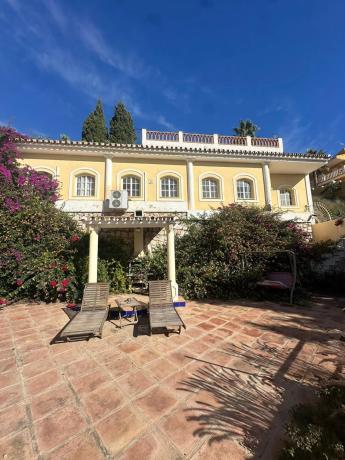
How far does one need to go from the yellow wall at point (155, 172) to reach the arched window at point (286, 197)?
33 centimetres

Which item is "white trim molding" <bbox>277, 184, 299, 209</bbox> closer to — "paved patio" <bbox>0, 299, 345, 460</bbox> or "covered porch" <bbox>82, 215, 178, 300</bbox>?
"covered porch" <bbox>82, 215, 178, 300</bbox>

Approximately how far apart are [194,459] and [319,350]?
134 inches

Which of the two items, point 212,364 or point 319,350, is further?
point 319,350

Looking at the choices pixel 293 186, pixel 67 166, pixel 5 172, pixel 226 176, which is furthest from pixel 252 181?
pixel 5 172

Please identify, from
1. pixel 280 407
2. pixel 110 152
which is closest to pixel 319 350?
pixel 280 407

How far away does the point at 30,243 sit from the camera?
839 cm

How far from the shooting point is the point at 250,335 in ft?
16.2

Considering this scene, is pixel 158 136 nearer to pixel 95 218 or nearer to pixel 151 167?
pixel 151 167

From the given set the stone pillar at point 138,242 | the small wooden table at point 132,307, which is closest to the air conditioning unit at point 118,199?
the stone pillar at point 138,242

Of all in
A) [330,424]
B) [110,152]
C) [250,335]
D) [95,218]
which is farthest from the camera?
[110,152]

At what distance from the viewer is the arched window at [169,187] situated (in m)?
11.8

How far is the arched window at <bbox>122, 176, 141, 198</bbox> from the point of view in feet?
37.9

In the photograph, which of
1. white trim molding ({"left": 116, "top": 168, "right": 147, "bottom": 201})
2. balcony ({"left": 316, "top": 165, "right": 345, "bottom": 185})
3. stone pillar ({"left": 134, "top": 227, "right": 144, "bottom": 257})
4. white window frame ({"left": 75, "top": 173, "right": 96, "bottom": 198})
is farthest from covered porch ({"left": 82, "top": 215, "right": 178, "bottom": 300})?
balcony ({"left": 316, "top": 165, "right": 345, "bottom": 185})

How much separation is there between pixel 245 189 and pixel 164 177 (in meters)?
4.73
